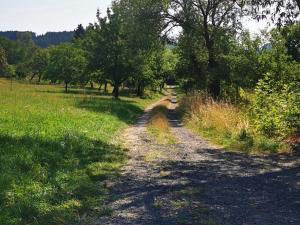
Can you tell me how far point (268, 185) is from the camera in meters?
10.7

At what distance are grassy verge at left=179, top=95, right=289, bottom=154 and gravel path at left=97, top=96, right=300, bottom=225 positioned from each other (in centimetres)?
128

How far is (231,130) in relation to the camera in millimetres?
20906

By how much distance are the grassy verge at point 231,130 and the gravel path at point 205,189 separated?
1285 millimetres

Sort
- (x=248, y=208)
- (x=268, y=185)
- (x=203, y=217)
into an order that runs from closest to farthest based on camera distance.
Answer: (x=203, y=217), (x=248, y=208), (x=268, y=185)

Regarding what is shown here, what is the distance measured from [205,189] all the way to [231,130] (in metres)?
10.9

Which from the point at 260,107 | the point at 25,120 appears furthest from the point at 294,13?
the point at 25,120

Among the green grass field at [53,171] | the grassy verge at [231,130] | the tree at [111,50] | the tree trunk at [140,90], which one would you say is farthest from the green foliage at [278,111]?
the tree trunk at [140,90]

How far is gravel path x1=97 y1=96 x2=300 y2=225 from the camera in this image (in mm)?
7992

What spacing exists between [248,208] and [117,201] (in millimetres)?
2602

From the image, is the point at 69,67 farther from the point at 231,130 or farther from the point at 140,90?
the point at 231,130

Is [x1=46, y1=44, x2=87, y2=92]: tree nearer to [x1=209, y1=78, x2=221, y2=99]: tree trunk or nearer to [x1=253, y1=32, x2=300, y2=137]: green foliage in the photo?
[x1=209, y1=78, x2=221, y2=99]: tree trunk

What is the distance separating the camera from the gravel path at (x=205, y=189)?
26.2ft

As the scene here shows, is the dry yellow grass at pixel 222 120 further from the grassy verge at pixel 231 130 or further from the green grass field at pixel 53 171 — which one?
the green grass field at pixel 53 171

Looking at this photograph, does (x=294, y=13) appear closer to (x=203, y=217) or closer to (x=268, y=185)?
(x=268, y=185)
